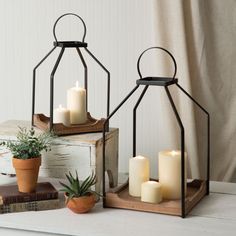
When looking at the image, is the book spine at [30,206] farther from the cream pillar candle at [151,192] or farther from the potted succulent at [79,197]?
the cream pillar candle at [151,192]

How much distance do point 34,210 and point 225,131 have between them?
0.80m

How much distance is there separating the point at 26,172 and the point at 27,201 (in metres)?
0.08

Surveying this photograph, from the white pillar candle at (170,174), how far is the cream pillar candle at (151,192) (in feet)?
0.11

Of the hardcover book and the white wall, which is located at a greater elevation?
the white wall

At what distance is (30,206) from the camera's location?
5.46ft

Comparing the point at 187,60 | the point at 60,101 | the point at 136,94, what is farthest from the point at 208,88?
the point at 60,101

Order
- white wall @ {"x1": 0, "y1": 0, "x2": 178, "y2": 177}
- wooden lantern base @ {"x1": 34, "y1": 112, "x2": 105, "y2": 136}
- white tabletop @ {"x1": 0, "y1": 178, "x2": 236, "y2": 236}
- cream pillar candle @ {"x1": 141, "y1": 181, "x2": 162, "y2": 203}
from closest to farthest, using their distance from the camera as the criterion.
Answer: white tabletop @ {"x1": 0, "y1": 178, "x2": 236, "y2": 236}
cream pillar candle @ {"x1": 141, "y1": 181, "x2": 162, "y2": 203}
wooden lantern base @ {"x1": 34, "y1": 112, "x2": 105, "y2": 136}
white wall @ {"x1": 0, "y1": 0, "x2": 178, "y2": 177}

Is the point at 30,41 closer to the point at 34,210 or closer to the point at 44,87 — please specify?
the point at 44,87

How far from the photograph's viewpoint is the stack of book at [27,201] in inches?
65.1

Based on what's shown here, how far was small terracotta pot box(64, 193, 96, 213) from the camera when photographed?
1.62 metres

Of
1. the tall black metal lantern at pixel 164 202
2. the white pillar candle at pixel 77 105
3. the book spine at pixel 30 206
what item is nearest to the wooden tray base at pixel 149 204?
the tall black metal lantern at pixel 164 202

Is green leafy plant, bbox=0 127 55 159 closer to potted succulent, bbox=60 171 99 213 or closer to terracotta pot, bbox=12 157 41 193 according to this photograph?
terracotta pot, bbox=12 157 41 193

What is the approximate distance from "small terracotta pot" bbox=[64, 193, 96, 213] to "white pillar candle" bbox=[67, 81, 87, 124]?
0.97 ft

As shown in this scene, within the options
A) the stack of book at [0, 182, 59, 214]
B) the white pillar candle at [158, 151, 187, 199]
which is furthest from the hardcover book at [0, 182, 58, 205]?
the white pillar candle at [158, 151, 187, 199]
